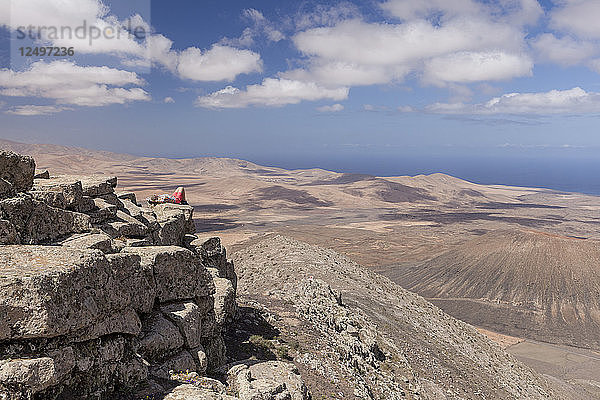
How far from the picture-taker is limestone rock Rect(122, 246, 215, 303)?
10.4 metres

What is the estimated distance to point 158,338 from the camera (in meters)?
9.44

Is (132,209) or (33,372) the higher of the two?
(132,209)

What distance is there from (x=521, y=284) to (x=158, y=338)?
189 ft

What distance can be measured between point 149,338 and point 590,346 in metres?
49.0

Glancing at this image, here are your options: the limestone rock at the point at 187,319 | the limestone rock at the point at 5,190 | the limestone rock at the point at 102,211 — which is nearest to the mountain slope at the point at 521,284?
the limestone rock at the point at 187,319

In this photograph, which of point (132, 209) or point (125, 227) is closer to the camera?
point (125, 227)

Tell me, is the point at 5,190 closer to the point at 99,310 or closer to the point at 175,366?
the point at 99,310

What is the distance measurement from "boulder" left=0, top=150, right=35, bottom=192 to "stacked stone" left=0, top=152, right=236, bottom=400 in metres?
0.03

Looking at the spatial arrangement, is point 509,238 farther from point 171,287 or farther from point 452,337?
point 171,287

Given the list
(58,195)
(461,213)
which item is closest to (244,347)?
(58,195)

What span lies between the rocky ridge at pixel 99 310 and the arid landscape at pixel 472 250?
20141 mm

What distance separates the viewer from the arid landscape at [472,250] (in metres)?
42.7

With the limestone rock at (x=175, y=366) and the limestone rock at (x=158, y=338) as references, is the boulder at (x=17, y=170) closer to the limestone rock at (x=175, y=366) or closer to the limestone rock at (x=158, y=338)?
the limestone rock at (x=158, y=338)

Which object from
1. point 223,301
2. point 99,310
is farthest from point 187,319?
point 99,310
